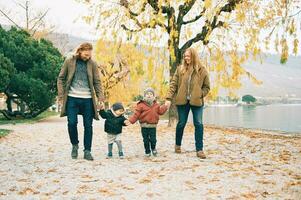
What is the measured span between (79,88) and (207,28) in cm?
759

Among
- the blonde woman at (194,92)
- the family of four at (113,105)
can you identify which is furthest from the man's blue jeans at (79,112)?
the blonde woman at (194,92)

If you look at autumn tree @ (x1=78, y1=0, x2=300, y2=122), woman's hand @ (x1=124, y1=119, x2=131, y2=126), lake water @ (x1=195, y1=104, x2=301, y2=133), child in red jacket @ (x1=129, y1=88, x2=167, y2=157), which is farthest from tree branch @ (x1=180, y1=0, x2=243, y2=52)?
lake water @ (x1=195, y1=104, x2=301, y2=133)

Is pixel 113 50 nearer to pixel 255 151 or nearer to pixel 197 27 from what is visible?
pixel 197 27

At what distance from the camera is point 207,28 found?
13.3 metres

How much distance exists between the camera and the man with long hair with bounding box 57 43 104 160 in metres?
6.57

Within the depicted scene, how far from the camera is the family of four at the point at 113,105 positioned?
6.59 metres

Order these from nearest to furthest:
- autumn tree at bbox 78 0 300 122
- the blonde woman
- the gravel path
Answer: the gravel path, the blonde woman, autumn tree at bbox 78 0 300 122

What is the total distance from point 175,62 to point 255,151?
22.7 ft

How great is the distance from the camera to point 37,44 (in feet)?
70.6

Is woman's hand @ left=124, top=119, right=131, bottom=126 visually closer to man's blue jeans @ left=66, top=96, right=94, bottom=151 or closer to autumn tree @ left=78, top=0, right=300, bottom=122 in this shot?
man's blue jeans @ left=66, top=96, right=94, bottom=151

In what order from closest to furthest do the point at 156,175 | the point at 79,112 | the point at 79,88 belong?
the point at 156,175 → the point at 79,88 → the point at 79,112

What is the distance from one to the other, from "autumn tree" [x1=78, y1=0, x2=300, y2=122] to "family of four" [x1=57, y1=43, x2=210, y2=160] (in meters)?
5.33

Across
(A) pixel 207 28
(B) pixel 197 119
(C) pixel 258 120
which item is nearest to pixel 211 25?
(A) pixel 207 28

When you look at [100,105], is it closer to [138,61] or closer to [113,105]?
[113,105]
